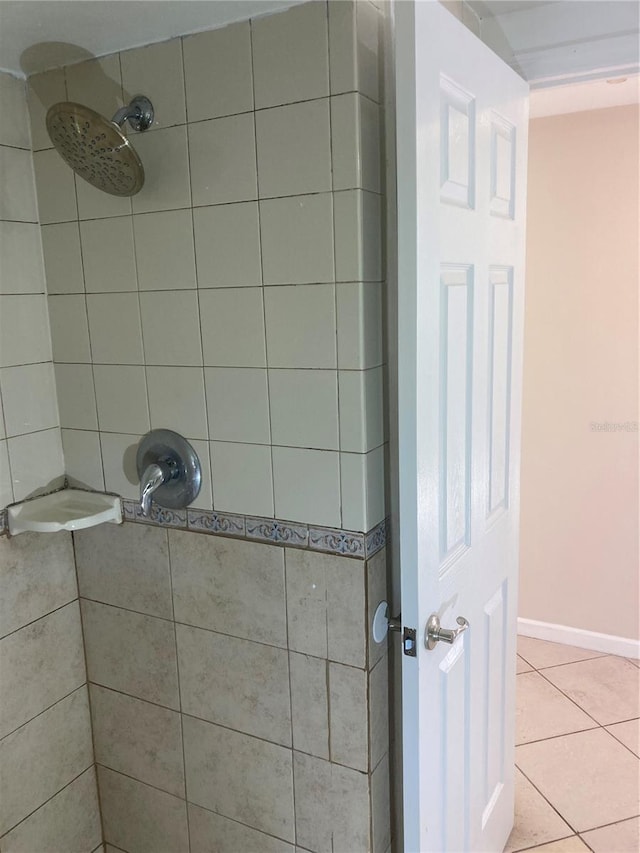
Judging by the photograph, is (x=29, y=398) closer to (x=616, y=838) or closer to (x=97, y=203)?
(x=97, y=203)

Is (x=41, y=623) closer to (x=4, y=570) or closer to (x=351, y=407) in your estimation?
(x=4, y=570)

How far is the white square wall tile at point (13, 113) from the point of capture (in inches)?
53.8

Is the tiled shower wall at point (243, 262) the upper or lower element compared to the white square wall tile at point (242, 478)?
upper

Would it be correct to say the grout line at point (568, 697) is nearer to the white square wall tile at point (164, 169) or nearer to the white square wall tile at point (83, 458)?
the white square wall tile at point (83, 458)

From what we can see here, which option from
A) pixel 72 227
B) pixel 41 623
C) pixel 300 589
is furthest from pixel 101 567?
pixel 72 227

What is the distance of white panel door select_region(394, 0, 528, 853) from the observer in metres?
1.05

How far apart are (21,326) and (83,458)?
321 mm

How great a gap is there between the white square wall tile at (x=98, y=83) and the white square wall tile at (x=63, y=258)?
0.80 feet

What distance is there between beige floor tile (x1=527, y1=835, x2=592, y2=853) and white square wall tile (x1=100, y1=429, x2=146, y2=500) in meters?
1.49

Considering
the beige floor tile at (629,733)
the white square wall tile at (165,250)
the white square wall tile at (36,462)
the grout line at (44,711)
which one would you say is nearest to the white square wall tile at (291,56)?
the white square wall tile at (165,250)

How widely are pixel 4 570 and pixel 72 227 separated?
0.75 metres

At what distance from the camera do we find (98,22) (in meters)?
1.17

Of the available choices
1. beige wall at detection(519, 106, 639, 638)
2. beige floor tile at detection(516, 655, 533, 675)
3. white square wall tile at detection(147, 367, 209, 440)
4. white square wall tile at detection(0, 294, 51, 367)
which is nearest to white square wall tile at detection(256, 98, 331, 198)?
white square wall tile at detection(147, 367, 209, 440)

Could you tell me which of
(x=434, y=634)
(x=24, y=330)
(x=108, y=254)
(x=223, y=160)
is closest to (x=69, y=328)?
(x=24, y=330)
